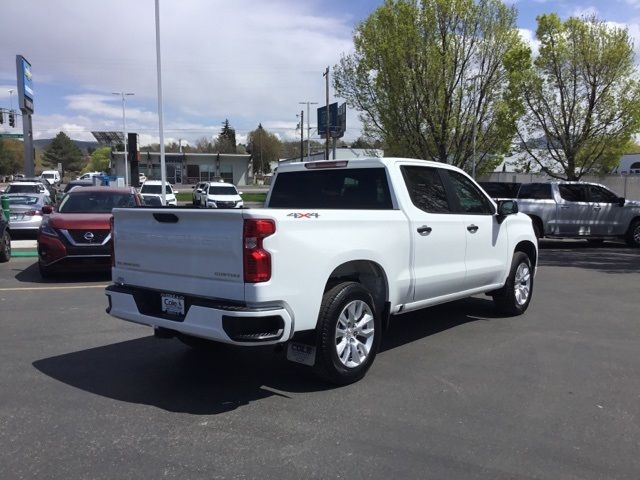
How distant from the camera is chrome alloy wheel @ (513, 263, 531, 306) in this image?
300 inches

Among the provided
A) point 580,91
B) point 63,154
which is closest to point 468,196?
point 580,91

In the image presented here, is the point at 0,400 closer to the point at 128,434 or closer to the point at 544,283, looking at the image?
the point at 128,434

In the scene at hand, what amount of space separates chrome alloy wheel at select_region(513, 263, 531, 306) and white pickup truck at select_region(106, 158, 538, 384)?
0.94 metres

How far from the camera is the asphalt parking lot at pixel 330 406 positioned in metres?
3.64

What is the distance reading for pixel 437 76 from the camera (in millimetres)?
22234

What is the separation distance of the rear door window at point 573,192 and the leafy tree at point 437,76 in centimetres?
662

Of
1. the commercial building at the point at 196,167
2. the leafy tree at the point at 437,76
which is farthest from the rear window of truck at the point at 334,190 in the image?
the commercial building at the point at 196,167

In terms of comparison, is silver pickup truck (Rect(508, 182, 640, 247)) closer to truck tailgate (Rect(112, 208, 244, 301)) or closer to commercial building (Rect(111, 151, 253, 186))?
truck tailgate (Rect(112, 208, 244, 301))

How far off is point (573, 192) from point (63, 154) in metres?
159

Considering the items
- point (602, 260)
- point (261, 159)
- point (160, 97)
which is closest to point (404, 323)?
point (602, 260)

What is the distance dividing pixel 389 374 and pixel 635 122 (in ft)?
75.9

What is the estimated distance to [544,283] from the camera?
34.0 ft

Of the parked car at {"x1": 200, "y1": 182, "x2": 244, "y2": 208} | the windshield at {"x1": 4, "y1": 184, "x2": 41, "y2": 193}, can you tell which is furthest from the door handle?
the parked car at {"x1": 200, "y1": 182, "x2": 244, "y2": 208}

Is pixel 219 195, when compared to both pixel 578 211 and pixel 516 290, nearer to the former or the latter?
pixel 578 211
